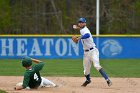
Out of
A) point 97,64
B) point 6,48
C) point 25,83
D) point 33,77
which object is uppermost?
point 97,64

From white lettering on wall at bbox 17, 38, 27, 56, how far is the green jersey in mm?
13514

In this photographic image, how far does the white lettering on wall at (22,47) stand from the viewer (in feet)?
86.9

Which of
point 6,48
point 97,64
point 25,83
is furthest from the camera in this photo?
point 6,48

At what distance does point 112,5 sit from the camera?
129 feet

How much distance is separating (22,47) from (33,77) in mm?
13976

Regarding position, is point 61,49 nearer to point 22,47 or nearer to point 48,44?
point 48,44

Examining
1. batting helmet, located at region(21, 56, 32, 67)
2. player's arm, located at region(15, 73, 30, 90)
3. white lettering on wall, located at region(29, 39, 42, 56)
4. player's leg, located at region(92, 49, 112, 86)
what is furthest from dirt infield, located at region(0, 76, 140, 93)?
white lettering on wall, located at region(29, 39, 42, 56)

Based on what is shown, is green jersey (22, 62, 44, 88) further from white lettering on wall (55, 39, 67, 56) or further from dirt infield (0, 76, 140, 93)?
white lettering on wall (55, 39, 67, 56)

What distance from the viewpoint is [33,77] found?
12742 mm

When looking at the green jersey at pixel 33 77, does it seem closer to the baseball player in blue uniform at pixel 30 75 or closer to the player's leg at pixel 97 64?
the baseball player in blue uniform at pixel 30 75

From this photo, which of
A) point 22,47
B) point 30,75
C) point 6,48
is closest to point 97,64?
point 30,75

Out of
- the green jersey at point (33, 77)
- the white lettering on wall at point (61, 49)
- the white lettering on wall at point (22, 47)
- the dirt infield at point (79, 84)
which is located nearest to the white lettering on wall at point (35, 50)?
the white lettering on wall at point (22, 47)

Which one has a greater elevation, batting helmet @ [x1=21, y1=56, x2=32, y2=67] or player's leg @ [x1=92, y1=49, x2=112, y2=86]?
batting helmet @ [x1=21, y1=56, x2=32, y2=67]

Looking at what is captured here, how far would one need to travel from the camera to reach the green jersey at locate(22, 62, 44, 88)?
12562 millimetres
